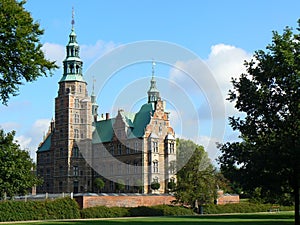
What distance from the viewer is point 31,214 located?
42.0m

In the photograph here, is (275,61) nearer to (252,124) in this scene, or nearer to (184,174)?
(252,124)

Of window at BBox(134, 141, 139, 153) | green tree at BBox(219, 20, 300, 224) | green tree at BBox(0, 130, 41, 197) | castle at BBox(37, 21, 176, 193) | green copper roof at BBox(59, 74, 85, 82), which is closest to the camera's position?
green tree at BBox(219, 20, 300, 224)

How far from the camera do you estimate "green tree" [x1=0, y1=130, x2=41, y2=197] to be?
98.3 feet

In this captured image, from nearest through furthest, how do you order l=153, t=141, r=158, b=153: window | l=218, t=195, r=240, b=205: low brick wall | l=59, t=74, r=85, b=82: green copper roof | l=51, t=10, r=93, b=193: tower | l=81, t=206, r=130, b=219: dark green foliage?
l=81, t=206, r=130, b=219: dark green foliage < l=218, t=195, r=240, b=205: low brick wall < l=153, t=141, r=158, b=153: window < l=51, t=10, r=93, b=193: tower < l=59, t=74, r=85, b=82: green copper roof

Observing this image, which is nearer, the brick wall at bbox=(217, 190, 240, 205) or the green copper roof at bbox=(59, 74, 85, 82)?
the brick wall at bbox=(217, 190, 240, 205)

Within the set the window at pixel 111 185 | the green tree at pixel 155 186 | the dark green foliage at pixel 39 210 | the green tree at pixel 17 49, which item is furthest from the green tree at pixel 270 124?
the window at pixel 111 185

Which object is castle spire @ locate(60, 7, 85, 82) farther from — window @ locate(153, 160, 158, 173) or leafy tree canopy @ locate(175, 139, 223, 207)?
leafy tree canopy @ locate(175, 139, 223, 207)

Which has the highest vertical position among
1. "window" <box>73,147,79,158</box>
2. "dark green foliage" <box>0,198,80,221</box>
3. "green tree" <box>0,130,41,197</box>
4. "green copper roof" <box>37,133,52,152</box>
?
"green copper roof" <box>37,133,52,152</box>

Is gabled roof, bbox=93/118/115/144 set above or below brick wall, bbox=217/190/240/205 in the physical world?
above

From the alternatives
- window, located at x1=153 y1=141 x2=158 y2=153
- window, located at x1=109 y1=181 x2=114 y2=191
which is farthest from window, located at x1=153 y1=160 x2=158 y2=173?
window, located at x1=109 y1=181 x2=114 y2=191

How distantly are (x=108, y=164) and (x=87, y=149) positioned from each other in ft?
15.9

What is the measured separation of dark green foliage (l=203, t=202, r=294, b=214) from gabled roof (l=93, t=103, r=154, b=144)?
2101 cm

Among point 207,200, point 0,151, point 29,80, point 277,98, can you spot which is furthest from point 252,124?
point 207,200

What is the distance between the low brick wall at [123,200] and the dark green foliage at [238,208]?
174 inches
